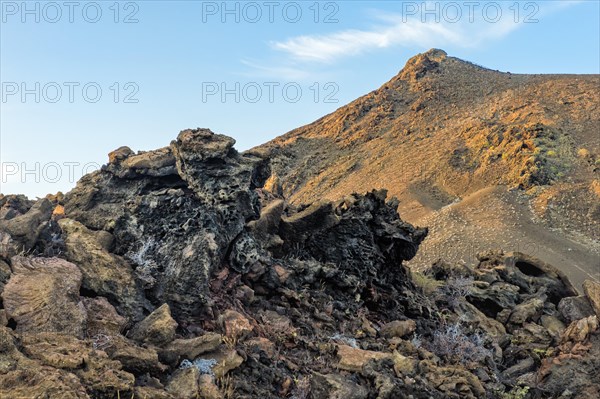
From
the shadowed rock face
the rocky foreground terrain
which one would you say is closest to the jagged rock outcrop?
the rocky foreground terrain

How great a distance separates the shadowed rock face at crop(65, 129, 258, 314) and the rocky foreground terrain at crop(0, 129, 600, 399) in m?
0.03

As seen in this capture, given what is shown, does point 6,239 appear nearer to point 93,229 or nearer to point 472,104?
point 93,229

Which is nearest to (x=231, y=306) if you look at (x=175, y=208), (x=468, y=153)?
(x=175, y=208)

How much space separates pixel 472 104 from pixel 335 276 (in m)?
55.8

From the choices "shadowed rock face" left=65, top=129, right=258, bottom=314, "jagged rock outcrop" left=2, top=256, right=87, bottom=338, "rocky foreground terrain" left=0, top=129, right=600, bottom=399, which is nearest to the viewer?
"rocky foreground terrain" left=0, top=129, right=600, bottom=399

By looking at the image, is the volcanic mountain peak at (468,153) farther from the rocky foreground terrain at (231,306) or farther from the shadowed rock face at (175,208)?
the rocky foreground terrain at (231,306)

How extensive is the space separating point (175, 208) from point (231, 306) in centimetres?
184

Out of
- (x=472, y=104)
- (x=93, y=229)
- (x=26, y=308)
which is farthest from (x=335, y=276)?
(x=472, y=104)

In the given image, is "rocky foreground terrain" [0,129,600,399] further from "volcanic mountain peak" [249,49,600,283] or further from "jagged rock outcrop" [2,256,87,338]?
"volcanic mountain peak" [249,49,600,283]

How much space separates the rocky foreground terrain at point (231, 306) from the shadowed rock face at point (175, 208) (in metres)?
0.03

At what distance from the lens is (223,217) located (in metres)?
8.16

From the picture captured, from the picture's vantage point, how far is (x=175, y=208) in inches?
313

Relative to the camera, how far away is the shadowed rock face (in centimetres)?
719

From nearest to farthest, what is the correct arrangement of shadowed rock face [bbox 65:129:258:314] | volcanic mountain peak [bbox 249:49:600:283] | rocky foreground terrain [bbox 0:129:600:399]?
rocky foreground terrain [bbox 0:129:600:399] < shadowed rock face [bbox 65:129:258:314] < volcanic mountain peak [bbox 249:49:600:283]
